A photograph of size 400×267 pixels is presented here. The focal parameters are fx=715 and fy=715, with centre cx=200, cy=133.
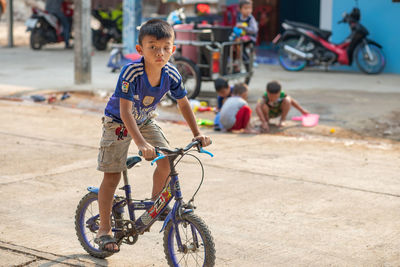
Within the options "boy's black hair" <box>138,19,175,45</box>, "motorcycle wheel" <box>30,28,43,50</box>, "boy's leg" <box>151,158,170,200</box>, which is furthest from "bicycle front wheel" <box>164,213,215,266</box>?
"motorcycle wheel" <box>30,28,43,50</box>

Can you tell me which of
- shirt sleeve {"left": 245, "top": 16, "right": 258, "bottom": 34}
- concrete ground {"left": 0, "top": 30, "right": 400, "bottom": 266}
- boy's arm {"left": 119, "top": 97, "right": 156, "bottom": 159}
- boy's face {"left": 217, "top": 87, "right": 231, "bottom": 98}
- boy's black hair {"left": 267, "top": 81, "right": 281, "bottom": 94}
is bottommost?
concrete ground {"left": 0, "top": 30, "right": 400, "bottom": 266}

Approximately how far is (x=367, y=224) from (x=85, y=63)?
26.8 ft

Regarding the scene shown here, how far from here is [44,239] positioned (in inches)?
197

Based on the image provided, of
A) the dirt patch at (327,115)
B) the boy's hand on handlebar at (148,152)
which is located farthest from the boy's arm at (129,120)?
the dirt patch at (327,115)

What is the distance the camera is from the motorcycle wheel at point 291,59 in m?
15.1

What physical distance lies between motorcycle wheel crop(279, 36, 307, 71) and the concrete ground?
3644 millimetres

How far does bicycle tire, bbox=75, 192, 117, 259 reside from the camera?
466 centimetres

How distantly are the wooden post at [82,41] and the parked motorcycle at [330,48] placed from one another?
4.13m

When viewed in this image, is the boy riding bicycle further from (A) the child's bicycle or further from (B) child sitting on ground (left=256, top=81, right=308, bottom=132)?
(B) child sitting on ground (left=256, top=81, right=308, bottom=132)

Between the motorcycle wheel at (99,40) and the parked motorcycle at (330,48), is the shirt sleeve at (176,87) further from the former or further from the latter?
the motorcycle wheel at (99,40)

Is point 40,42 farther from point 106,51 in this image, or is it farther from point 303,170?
point 303,170

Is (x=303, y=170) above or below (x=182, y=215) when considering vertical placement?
below

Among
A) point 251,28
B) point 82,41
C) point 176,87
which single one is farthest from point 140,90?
point 82,41

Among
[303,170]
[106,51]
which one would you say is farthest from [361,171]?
[106,51]
